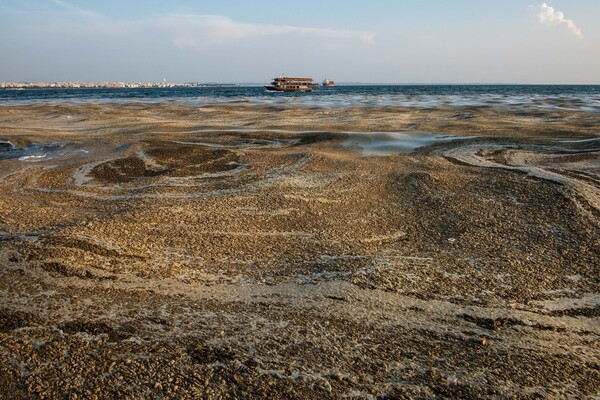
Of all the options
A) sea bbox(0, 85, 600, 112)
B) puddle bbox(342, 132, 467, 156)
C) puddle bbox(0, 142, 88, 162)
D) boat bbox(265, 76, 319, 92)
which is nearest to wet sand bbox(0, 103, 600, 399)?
puddle bbox(342, 132, 467, 156)

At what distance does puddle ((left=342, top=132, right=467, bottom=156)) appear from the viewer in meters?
13.2

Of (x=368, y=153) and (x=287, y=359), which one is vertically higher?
(x=368, y=153)

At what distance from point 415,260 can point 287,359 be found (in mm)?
2638

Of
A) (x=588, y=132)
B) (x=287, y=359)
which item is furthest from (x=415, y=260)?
(x=588, y=132)

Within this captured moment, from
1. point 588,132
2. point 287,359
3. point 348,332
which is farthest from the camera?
point 588,132

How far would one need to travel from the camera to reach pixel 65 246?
5633 mm

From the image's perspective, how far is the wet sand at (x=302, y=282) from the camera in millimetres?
3496

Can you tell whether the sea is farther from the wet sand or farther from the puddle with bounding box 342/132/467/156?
the wet sand

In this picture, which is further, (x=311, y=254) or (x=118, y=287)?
(x=311, y=254)

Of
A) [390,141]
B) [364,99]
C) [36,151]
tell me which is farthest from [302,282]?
[364,99]

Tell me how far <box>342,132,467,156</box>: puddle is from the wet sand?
2.50 meters

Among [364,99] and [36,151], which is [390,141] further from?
[364,99]

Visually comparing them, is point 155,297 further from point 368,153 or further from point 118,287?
point 368,153

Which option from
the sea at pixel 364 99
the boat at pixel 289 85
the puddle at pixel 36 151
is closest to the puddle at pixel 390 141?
the puddle at pixel 36 151
